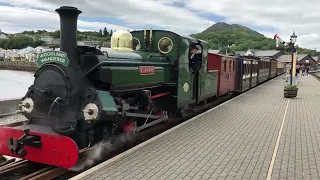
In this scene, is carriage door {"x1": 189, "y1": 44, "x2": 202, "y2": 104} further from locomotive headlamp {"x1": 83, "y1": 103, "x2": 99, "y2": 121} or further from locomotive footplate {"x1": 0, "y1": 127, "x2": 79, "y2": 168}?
locomotive footplate {"x1": 0, "y1": 127, "x2": 79, "y2": 168}

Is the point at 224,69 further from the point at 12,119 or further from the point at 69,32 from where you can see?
the point at 69,32

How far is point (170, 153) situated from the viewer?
6258 mm

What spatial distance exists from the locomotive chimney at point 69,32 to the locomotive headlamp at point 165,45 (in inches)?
137

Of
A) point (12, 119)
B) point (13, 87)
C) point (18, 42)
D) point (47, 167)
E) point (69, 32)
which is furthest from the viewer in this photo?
point (18, 42)

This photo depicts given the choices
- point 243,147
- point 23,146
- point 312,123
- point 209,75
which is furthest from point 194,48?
point 23,146

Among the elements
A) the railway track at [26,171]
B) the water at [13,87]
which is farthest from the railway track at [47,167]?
the water at [13,87]

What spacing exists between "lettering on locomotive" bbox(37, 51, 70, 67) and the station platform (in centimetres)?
199

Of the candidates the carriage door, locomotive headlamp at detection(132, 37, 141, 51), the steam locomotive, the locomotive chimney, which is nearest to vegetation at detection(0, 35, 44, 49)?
the carriage door

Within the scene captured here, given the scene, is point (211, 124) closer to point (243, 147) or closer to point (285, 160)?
point (243, 147)

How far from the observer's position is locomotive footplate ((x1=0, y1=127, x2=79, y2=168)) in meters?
4.97

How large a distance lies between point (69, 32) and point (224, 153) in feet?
12.9

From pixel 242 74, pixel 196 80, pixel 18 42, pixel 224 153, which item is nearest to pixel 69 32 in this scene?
pixel 224 153

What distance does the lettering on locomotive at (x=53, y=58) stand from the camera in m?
5.56

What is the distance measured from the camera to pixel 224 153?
6434mm
